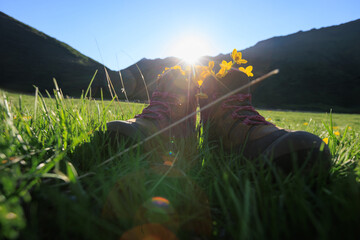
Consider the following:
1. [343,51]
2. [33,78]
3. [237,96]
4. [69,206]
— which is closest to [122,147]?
[69,206]

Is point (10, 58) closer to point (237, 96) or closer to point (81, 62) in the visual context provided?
point (81, 62)

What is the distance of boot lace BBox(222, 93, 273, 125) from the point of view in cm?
124

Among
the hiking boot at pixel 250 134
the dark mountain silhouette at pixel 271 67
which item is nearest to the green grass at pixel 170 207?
the hiking boot at pixel 250 134

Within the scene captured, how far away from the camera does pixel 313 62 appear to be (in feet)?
149

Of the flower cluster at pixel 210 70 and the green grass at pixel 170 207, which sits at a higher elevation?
the flower cluster at pixel 210 70

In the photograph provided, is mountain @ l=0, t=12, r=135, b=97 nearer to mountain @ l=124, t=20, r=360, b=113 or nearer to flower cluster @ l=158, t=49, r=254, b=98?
mountain @ l=124, t=20, r=360, b=113

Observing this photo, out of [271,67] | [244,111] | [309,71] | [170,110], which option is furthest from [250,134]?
[309,71]

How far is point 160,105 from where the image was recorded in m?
1.47

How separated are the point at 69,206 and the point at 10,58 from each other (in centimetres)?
5849

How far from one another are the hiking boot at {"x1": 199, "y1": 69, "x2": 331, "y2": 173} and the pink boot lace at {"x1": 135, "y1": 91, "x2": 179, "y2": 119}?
29 centimetres

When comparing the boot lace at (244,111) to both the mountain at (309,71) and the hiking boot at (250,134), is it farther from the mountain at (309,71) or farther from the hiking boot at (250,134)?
the mountain at (309,71)

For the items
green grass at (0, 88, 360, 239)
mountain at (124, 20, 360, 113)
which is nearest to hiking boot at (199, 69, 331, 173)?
green grass at (0, 88, 360, 239)

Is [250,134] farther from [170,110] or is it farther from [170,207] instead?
[170,207]

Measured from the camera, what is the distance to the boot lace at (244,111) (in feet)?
4.07
